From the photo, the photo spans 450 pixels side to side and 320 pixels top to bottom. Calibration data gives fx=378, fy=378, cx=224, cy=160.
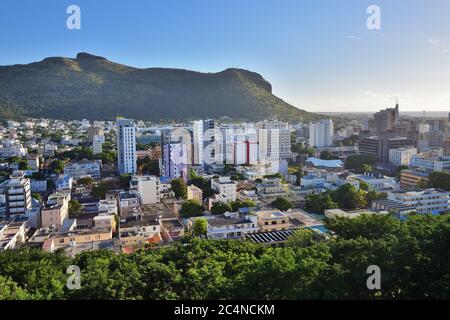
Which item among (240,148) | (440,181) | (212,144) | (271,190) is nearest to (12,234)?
(271,190)

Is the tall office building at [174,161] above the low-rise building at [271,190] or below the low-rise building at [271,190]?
above

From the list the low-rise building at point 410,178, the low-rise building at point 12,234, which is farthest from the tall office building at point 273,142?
the low-rise building at point 12,234

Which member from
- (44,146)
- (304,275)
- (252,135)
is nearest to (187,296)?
(304,275)

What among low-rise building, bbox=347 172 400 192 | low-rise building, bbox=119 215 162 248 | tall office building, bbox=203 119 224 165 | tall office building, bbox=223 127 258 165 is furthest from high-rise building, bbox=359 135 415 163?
low-rise building, bbox=119 215 162 248

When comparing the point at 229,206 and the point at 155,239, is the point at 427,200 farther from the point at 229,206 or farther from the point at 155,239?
the point at 155,239

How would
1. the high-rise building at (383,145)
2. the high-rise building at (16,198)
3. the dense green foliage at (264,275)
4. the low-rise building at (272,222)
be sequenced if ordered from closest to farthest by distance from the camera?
the dense green foliage at (264,275) → the low-rise building at (272,222) → the high-rise building at (16,198) → the high-rise building at (383,145)

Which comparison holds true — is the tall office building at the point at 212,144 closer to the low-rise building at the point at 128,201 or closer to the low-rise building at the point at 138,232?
the low-rise building at the point at 128,201
